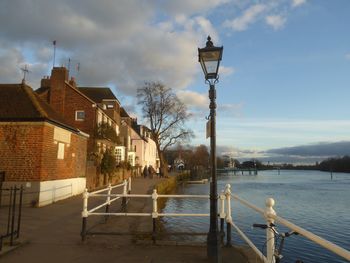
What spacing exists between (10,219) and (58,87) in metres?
21.4

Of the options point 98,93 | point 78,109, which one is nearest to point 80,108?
point 78,109

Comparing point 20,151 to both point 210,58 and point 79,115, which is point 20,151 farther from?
point 79,115

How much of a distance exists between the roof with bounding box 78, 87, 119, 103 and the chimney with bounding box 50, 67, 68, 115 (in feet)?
51.8

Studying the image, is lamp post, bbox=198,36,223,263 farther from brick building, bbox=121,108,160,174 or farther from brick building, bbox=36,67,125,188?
brick building, bbox=121,108,160,174

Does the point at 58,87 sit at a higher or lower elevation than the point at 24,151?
higher

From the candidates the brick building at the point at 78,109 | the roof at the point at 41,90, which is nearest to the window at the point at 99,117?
the brick building at the point at 78,109

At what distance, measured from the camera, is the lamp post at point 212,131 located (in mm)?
7324

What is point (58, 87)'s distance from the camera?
32469mm

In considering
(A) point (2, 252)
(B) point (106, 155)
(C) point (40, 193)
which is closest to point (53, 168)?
(C) point (40, 193)

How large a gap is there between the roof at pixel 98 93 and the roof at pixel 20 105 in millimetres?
28941

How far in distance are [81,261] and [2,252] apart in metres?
1.72

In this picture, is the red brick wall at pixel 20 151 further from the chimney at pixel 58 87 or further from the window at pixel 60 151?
the chimney at pixel 58 87

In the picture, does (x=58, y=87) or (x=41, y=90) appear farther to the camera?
(x=58, y=87)

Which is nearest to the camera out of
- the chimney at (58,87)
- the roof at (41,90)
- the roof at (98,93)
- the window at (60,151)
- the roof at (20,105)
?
the roof at (20,105)
